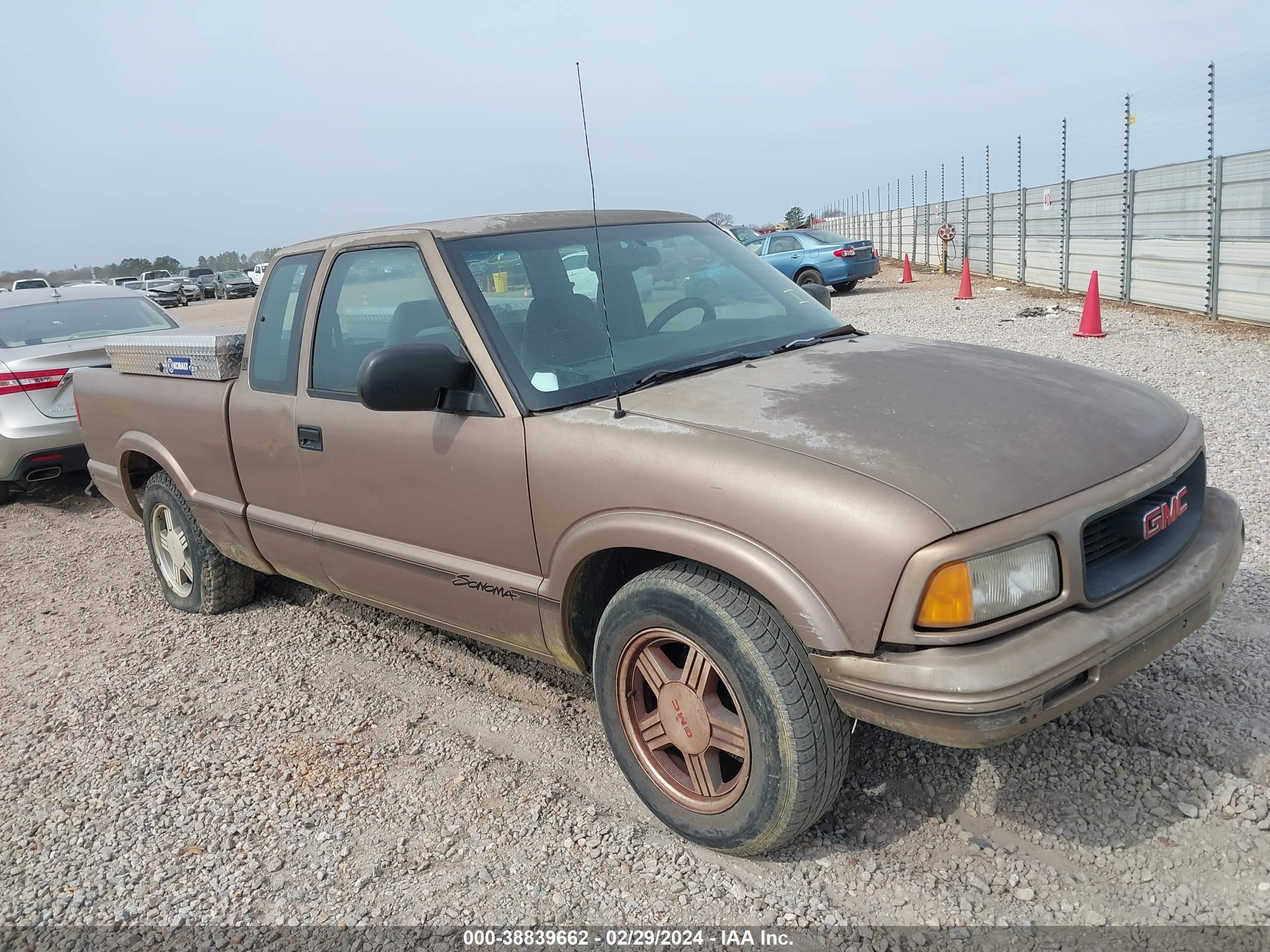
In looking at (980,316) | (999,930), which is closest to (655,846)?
(999,930)

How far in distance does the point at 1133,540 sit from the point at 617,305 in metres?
1.85

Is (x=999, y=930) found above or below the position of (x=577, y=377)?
below

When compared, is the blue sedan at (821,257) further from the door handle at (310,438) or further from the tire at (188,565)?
the door handle at (310,438)

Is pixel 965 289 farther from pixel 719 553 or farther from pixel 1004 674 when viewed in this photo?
pixel 1004 674

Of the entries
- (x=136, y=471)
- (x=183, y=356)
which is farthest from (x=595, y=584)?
(x=136, y=471)

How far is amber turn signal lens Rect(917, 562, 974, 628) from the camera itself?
7.13 feet

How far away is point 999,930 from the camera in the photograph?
2.38m

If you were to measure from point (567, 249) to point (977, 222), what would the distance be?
23.0 m

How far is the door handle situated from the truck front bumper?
7.31 ft

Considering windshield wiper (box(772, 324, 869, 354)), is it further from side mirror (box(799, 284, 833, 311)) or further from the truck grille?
the truck grille

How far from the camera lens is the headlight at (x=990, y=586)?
85.9 inches

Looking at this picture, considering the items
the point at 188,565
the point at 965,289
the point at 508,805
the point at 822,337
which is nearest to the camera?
the point at 508,805

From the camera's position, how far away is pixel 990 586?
2.22 metres

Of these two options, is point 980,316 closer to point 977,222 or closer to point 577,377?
point 977,222
